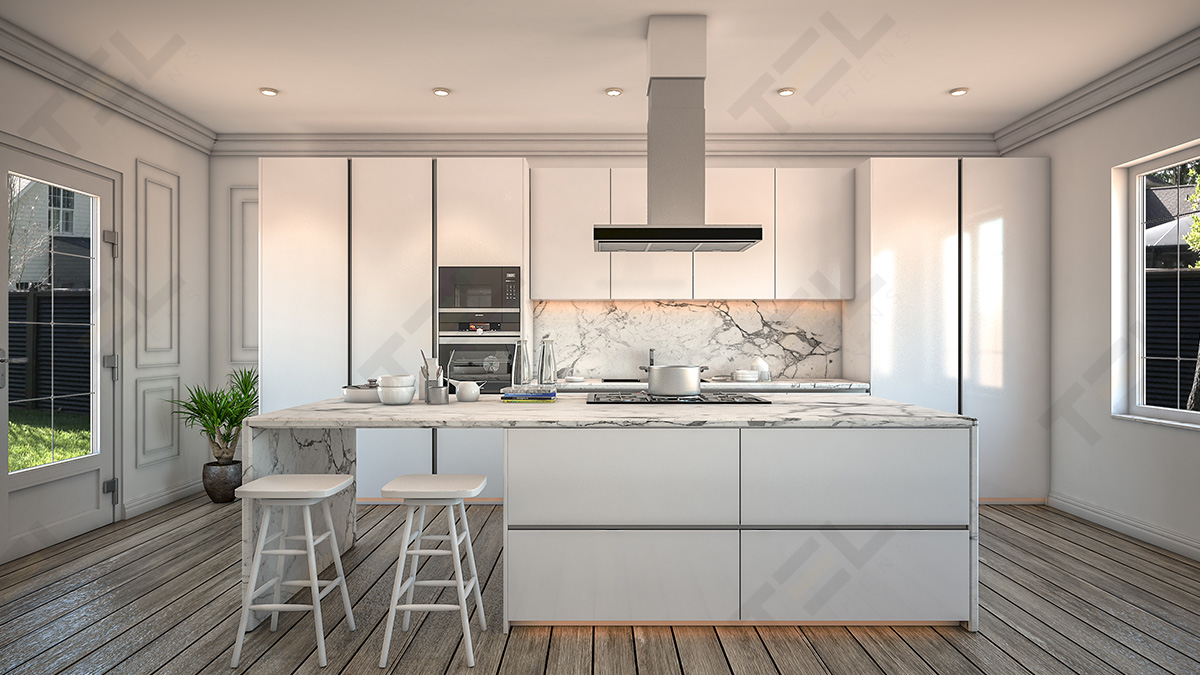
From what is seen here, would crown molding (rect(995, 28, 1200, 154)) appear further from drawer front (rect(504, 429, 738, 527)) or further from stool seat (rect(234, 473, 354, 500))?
stool seat (rect(234, 473, 354, 500))

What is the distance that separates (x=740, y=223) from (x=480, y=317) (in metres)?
1.96

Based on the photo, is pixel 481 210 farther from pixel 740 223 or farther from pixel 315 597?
pixel 315 597

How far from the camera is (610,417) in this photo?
2.59m

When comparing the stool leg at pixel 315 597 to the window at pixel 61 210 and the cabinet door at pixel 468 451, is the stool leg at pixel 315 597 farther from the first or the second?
the window at pixel 61 210

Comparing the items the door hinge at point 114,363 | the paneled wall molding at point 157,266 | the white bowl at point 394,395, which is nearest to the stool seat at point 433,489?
the white bowl at point 394,395

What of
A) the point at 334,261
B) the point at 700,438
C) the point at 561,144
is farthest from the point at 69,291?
the point at 700,438

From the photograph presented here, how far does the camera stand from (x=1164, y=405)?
386cm

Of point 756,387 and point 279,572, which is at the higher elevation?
point 756,387

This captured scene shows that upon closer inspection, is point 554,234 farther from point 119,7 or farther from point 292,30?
point 119,7

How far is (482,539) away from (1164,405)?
3.93 meters

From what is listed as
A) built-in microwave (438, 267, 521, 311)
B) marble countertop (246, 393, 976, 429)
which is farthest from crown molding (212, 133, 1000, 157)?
marble countertop (246, 393, 976, 429)

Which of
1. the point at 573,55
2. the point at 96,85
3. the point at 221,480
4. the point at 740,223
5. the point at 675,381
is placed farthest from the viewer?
the point at 740,223

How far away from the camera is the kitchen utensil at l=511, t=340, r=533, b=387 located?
3512 mm

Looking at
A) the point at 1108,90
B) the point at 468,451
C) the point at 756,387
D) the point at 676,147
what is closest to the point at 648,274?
the point at 756,387
